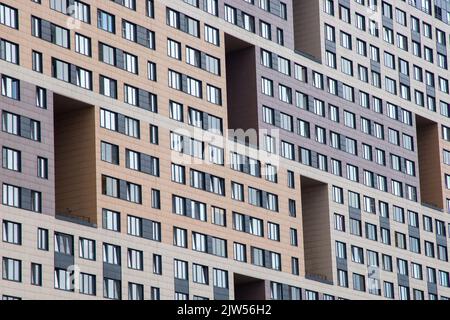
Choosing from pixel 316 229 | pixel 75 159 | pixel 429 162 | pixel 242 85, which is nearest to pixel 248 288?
pixel 316 229

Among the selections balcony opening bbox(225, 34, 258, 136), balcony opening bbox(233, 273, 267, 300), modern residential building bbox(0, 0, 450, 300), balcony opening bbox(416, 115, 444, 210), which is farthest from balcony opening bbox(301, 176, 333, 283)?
balcony opening bbox(416, 115, 444, 210)

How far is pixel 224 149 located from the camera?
111 metres

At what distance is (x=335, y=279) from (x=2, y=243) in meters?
46.4

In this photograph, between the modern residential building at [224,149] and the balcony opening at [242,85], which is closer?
the modern residential building at [224,149]

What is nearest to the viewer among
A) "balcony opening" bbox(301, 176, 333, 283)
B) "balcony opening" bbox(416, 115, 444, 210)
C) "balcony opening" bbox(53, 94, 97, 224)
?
"balcony opening" bbox(53, 94, 97, 224)

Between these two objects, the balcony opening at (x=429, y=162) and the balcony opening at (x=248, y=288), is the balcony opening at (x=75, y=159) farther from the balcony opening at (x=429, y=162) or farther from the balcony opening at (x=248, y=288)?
the balcony opening at (x=429, y=162)

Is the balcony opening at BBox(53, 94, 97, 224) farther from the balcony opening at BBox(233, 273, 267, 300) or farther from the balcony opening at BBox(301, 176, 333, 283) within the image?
the balcony opening at BBox(301, 176, 333, 283)

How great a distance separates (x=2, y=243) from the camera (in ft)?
283

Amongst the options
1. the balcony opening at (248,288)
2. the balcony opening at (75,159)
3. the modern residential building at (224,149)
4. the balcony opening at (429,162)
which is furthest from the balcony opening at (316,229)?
the balcony opening at (75,159)

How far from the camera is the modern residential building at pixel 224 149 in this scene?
91688 mm

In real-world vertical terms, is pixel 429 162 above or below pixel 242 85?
below

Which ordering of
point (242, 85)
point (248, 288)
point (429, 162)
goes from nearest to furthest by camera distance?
point (248, 288), point (242, 85), point (429, 162)

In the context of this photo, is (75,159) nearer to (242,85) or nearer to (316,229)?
(242,85)

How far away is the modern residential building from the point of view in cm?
9169
